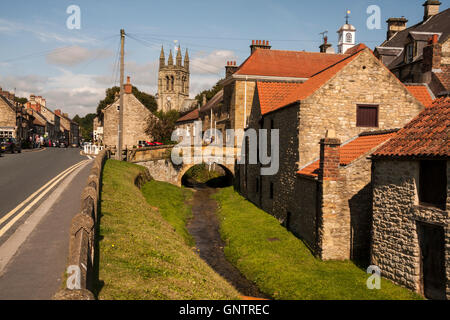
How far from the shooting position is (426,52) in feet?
82.4

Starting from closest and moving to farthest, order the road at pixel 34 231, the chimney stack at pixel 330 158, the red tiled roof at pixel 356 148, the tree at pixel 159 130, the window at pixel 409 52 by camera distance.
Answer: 1. the road at pixel 34 231
2. the chimney stack at pixel 330 158
3. the red tiled roof at pixel 356 148
4. the window at pixel 409 52
5. the tree at pixel 159 130

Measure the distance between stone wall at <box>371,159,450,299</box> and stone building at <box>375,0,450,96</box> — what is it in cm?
993

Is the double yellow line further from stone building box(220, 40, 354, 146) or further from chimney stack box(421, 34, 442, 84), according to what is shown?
chimney stack box(421, 34, 442, 84)

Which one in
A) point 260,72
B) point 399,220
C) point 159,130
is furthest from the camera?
point 159,130

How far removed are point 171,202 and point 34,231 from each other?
17.1 m

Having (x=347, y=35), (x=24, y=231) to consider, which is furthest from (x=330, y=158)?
(x=347, y=35)

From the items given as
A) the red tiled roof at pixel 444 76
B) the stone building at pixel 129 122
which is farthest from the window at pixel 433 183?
the stone building at pixel 129 122

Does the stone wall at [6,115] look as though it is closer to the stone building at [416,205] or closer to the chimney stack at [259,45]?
the chimney stack at [259,45]

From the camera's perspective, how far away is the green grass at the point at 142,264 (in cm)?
886

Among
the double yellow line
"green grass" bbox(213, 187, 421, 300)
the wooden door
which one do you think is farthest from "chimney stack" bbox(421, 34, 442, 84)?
the double yellow line

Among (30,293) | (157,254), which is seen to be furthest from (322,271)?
(30,293)

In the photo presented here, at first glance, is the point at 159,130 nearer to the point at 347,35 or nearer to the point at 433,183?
the point at 433,183

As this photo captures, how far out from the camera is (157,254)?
39.5 feet

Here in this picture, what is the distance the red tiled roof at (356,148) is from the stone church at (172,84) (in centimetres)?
9597
